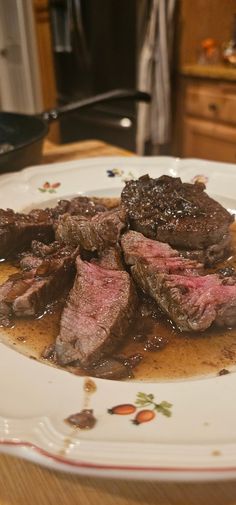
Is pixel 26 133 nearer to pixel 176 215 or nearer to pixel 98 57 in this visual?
pixel 176 215

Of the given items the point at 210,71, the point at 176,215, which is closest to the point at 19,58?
the point at 210,71

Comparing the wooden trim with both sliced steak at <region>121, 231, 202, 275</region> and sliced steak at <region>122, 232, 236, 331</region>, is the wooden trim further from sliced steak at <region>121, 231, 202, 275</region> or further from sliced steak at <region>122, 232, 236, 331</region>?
sliced steak at <region>122, 232, 236, 331</region>

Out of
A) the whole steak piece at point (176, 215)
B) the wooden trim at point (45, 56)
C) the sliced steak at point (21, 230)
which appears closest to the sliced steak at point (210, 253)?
the whole steak piece at point (176, 215)

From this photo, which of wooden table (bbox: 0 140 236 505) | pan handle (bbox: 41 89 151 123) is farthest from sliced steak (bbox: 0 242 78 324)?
pan handle (bbox: 41 89 151 123)

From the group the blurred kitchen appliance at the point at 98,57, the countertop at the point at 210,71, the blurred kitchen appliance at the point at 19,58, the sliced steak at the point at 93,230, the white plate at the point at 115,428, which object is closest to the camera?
the white plate at the point at 115,428

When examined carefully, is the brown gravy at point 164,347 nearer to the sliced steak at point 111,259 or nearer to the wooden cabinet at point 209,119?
the sliced steak at point 111,259

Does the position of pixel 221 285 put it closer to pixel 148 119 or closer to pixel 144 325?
pixel 144 325
